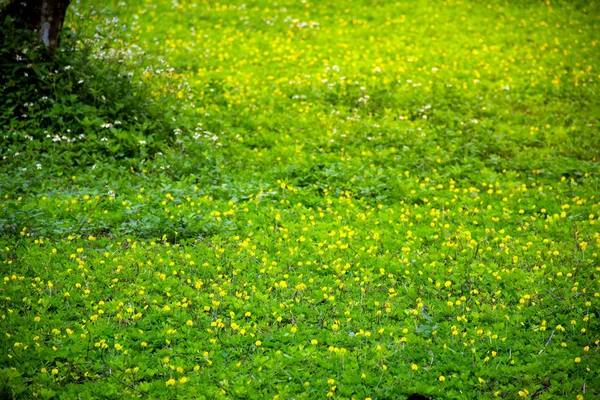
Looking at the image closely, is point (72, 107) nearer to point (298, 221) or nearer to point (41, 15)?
point (41, 15)

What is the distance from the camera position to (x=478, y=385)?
4.36 m

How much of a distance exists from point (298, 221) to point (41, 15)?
6.02 meters

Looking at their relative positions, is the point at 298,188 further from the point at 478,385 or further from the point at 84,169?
the point at 478,385

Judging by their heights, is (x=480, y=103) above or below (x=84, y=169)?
above

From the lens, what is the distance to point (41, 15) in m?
9.18

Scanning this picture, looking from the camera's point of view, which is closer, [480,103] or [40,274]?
[40,274]

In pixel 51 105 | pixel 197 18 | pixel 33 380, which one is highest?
pixel 197 18

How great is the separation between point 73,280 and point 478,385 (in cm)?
401

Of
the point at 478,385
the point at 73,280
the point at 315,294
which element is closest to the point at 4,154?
the point at 73,280

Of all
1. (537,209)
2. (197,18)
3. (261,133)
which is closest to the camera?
(537,209)

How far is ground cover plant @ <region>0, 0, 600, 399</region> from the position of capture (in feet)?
14.9

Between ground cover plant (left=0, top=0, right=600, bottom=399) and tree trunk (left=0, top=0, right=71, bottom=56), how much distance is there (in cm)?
50


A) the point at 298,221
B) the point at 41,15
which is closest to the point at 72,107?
the point at 41,15

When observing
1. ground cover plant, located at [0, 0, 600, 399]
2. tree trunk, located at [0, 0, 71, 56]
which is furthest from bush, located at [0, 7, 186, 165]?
tree trunk, located at [0, 0, 71, 56]
